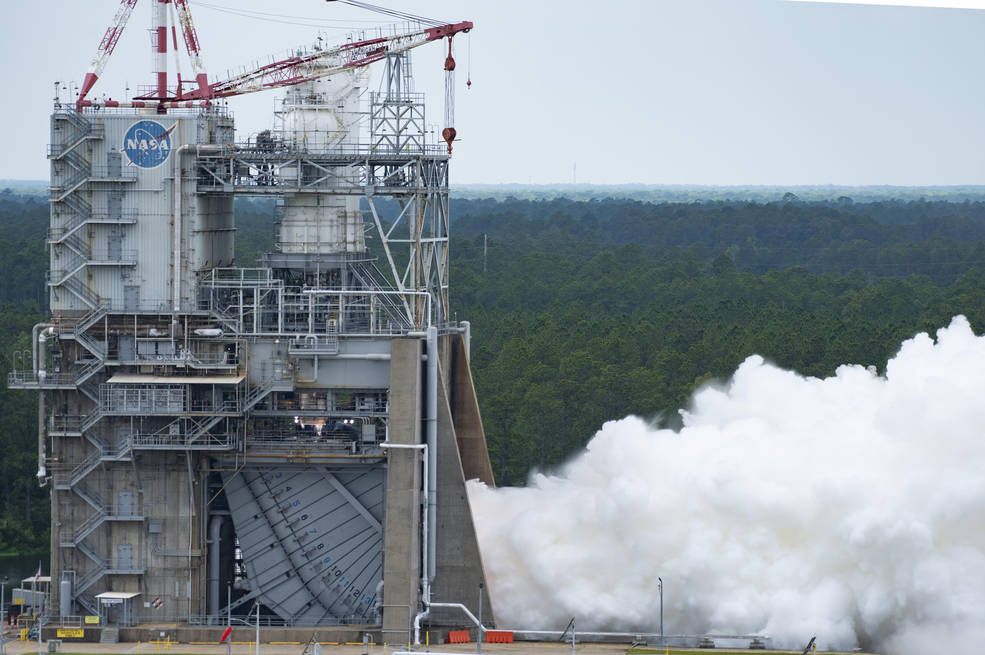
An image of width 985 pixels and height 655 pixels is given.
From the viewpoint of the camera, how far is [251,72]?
5622 centimetres

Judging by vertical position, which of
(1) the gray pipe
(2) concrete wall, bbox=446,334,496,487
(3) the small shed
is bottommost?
(3) the small shed

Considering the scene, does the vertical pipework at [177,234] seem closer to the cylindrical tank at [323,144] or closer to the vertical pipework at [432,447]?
the cylindrical tank at [323,144]

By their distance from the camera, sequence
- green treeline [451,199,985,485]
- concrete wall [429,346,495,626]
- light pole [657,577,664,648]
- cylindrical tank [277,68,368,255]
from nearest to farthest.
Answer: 1. light pole [657,577,664,648]
2. concrete wall [429,346,495,626]
3. cylindrical tank [277,68,368,255]
4. green treeline [451,199,985,485]

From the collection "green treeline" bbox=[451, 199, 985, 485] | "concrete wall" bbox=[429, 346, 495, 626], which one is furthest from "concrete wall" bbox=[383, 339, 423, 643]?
"green treeline" bbox=[451, 199, 985, 485]

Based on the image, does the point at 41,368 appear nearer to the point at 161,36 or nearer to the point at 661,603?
the point at 161,36

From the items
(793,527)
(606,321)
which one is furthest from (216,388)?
(606,321)

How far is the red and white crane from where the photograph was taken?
5425cm

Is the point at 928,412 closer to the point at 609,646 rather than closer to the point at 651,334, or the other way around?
the point at 609,646

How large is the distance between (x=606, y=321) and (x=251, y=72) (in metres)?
61.9

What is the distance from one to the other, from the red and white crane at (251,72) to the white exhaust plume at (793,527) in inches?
493

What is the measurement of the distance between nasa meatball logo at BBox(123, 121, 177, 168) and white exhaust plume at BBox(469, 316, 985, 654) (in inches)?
608

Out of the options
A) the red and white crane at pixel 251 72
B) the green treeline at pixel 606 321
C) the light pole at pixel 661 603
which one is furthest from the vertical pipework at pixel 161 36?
the green treeline at pixel 606 321

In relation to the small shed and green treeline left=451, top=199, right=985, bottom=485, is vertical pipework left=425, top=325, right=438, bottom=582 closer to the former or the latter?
the small shed

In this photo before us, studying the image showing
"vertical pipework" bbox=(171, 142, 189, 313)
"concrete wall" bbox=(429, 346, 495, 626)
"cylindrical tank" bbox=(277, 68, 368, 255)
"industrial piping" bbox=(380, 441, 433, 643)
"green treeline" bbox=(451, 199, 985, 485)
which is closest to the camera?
"industrial piping" bbox=(380, 441, 433, 643)
